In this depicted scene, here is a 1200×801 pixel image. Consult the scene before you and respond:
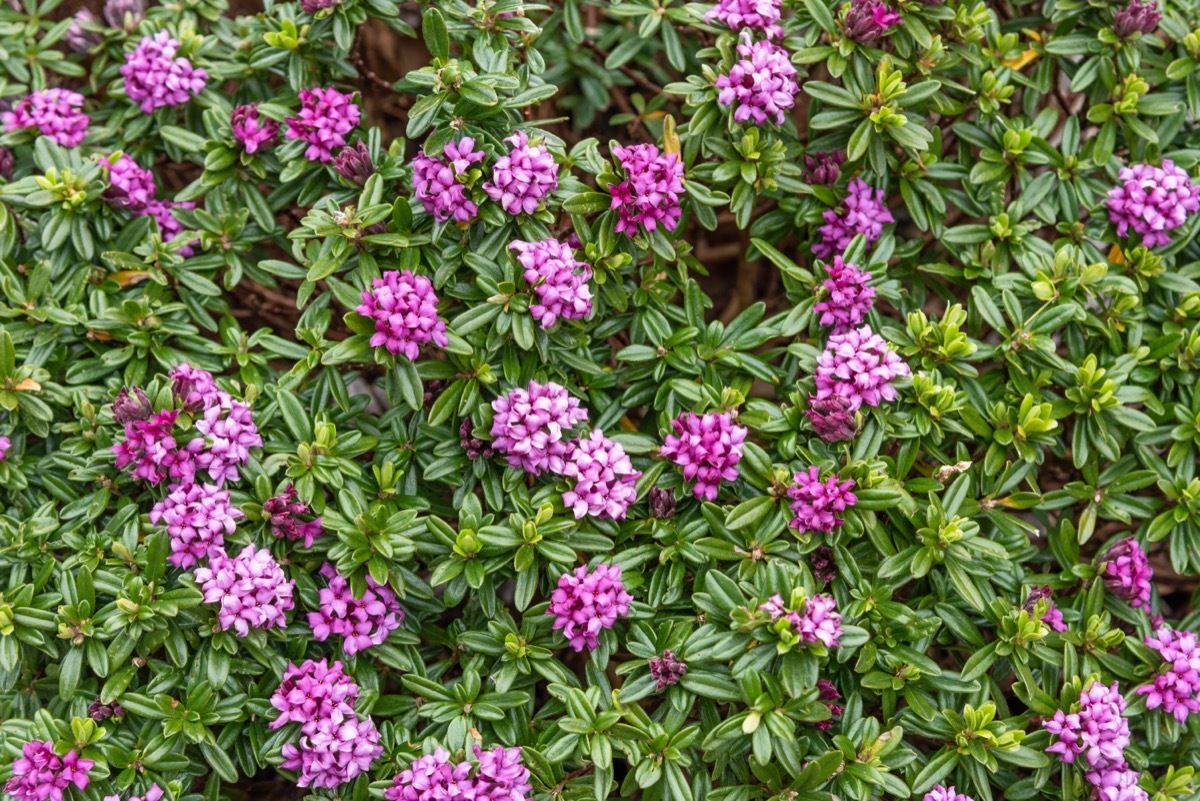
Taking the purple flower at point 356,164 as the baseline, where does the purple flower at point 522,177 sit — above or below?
above

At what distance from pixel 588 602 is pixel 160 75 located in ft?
6.92

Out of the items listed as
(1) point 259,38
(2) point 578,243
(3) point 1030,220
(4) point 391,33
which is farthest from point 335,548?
(4) point 391,33

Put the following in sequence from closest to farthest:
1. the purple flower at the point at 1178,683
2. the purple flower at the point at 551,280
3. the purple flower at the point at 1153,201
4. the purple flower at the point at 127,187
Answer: the purple flower at the point at 551,280
the purple flower at the point at 1178,683
the purple flower at the point at 1153,201
the purple flower at the point at 127,187

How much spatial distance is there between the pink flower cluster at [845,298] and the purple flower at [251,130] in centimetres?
168

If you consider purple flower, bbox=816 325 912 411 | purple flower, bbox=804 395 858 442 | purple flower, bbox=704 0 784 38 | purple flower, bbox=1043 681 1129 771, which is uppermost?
purple flower, bbox=704 0 784 38

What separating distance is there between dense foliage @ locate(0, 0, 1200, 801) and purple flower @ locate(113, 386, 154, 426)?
0.01m

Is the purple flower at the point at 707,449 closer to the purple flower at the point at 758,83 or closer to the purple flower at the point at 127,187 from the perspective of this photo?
the purple flower at the point at 758,83

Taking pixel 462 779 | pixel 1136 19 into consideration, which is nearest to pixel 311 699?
pixel 462 779

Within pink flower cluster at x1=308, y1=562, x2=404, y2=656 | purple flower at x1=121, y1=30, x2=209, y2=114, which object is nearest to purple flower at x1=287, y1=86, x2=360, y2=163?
purple flower at x1=121, y1=30, x2=209, y2=114

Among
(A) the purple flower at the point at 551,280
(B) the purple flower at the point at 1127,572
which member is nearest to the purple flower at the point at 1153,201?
(B) the purple flower at the point at 1127,572

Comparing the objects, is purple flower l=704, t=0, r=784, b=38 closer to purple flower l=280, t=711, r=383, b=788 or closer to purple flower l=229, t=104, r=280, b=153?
purple flower l=229, t=104, r=280, b=153

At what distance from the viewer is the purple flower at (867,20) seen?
2.91 meters

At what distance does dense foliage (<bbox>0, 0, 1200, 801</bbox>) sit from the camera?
263 cm

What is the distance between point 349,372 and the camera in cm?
324
